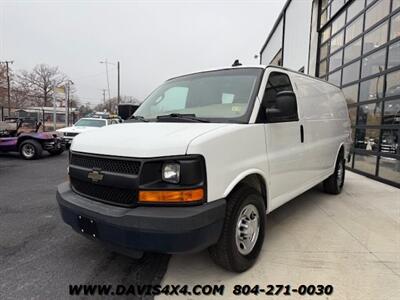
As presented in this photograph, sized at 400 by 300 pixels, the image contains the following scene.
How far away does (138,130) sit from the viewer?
8.94 feet

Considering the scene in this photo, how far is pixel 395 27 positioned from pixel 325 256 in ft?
19.7

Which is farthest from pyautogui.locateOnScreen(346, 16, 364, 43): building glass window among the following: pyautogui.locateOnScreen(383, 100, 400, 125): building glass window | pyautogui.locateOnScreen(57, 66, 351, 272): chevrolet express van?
pyautogui.locateOnScreen(57, 66, 351, 272): chevrolet express van

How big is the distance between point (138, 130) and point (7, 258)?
195 cm

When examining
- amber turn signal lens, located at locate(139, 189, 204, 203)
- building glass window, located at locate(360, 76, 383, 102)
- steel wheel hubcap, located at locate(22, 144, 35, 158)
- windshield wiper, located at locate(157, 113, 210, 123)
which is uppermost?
building glass window, located at locate(360, 76, 383, 102)

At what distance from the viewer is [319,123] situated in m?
4.37

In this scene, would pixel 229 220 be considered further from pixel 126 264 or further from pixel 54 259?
pixel 54 259

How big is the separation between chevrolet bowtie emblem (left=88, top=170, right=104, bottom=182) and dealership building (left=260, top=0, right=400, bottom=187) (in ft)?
20.7

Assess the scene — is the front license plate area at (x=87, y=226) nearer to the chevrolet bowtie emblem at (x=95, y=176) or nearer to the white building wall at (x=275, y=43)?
the chevrolet bowtie emblem at (x=95, y=176)

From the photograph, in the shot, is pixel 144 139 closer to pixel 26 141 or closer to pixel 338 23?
pixel 338 23

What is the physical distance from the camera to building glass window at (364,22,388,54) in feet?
22.6

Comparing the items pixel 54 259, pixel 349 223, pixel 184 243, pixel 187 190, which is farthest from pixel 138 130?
pixel 349 223

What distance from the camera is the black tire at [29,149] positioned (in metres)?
10.4

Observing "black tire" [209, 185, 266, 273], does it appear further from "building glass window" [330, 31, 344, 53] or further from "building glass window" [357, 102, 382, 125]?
"building glass window" [330, 31, 344, 53]

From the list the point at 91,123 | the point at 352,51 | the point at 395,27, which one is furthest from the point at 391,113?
the point at 91,123
